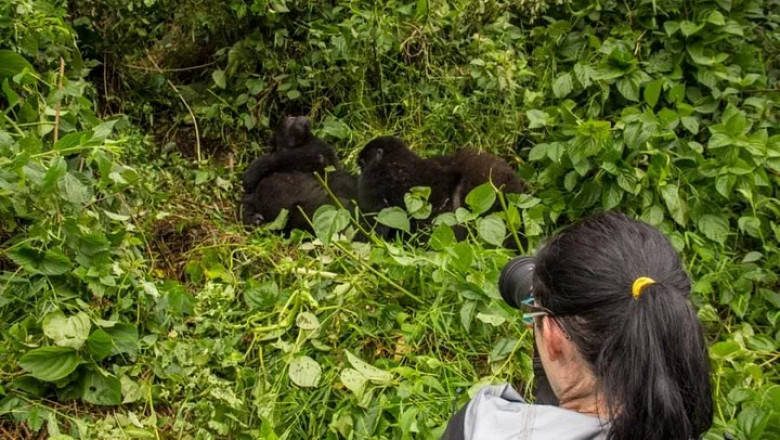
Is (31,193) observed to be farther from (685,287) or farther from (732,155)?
(732,155)

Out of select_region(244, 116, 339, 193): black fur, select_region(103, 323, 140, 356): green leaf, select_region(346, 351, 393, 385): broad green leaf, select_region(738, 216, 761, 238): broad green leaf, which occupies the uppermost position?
select_region(103, 323, 140, 356): green leaf

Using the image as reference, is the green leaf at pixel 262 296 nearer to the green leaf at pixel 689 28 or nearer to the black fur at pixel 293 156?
the black fur at pixel 293 156

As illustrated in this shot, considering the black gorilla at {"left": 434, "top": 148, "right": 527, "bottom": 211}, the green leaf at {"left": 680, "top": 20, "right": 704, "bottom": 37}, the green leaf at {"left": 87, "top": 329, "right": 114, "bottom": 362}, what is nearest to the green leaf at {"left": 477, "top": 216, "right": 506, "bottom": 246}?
the black gorilla at {"left": 434, "top": 148, "right": 527, "bottom": 211}

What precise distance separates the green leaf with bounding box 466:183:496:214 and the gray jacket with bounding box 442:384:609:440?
4.49 feet

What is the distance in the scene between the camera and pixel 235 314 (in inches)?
123

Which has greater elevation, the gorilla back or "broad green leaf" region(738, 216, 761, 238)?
"broad green leaf" region(738, 216, 761, 238)

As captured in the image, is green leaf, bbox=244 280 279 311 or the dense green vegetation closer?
the dense green vegetation

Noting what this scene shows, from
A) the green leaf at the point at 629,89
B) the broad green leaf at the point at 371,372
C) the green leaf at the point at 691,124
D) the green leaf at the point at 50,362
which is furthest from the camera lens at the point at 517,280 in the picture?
the green leaf at the point at 629,89

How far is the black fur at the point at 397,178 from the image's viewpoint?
389 cm

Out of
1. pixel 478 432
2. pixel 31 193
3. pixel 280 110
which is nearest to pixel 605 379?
pixel 478 432

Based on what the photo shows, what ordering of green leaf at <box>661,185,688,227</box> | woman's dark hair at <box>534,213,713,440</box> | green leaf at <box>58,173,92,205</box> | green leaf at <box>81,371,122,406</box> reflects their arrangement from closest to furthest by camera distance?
1. woman's dark hair at <box>534,213,713,440</box>
2. green leaf at <box>81,371,122,406</box>
3. green leaf at <box>58,173,92,205</box>
4. green leaf at <box>661,185,688,227</box>

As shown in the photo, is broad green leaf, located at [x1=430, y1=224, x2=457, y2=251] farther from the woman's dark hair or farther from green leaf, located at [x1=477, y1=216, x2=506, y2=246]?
the woman's dark hair

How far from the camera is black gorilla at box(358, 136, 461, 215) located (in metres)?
3.88

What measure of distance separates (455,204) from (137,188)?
155cm
